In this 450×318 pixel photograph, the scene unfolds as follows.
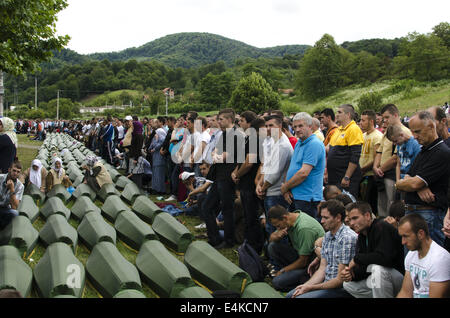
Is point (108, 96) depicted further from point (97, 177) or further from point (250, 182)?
point (250, 182)

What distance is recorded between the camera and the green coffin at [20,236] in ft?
16.8

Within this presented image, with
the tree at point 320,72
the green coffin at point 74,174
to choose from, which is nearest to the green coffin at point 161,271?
the green coffin at point 74,174

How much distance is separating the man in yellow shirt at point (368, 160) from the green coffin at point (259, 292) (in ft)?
10.1

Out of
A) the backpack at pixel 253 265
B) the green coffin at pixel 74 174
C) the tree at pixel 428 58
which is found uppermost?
the tree at pixel 428 58

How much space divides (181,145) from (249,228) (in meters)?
3.76

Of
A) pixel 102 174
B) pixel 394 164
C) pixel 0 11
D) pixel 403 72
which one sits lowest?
pixel 102 174

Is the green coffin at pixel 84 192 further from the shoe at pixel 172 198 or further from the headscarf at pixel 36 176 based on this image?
the shoe at pixel 172 198

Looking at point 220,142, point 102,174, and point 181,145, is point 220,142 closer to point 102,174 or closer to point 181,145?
point 181,145

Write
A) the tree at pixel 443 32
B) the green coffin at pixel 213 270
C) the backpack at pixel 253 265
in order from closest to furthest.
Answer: the green coffin at pixel 213 270, the backpack at pixel 253 265, the tree at pixel 443 32

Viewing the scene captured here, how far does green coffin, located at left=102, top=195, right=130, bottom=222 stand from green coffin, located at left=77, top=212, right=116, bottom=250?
67 centimetres

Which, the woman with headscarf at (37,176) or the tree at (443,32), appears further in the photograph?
the tree at (443,32)

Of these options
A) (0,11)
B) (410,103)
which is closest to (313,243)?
(0,11)

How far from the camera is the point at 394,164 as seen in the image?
539 centimetres

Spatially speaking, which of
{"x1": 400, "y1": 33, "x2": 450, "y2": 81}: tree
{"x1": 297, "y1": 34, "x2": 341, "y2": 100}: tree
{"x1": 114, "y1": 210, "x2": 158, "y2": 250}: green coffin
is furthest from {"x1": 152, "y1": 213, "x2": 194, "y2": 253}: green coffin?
{"x1": 297, "y1": 34, "x2": 341, "y2": 100}: tree
